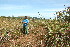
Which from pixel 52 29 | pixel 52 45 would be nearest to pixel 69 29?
pixel 52 29

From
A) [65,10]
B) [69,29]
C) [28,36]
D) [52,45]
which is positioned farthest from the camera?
[65,10]

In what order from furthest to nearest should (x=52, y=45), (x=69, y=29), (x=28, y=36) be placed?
(x=28, y=36) < (x=69, y=29) < (x=52, y=45)

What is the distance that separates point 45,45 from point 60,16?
6.13 m

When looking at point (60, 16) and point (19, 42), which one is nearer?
point (19, 42)

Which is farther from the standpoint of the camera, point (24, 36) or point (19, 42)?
point (24, 36)

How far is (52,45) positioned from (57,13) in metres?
6.30

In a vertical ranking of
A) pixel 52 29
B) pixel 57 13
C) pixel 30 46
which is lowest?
pixel 30 46

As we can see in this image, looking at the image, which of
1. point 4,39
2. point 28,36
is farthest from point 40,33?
point 4,39

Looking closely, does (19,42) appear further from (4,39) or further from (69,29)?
(69,29)

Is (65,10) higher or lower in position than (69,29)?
higher

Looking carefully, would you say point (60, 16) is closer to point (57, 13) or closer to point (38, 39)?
point (57, 13)

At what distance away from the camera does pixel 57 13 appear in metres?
19.0

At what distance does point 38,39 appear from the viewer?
49.6 ft

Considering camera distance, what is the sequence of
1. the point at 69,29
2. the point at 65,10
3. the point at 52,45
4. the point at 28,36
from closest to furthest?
1. the point at 52,45
2. the point at 69,29
3. the point at 28,36
4. the point at 65,10
